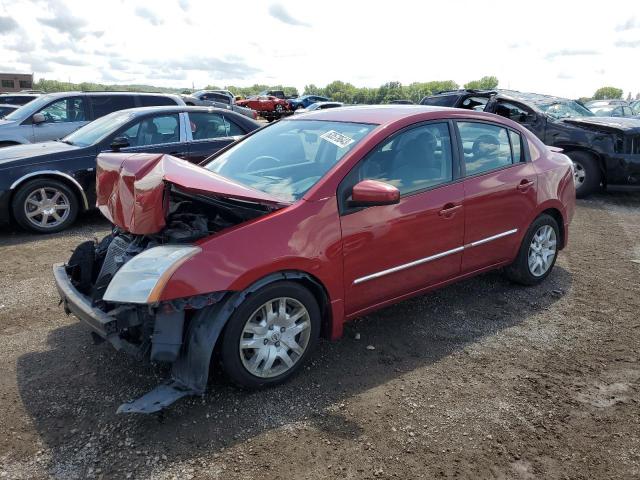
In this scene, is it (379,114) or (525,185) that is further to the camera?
(525,185)

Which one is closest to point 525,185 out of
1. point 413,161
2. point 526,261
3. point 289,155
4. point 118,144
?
point 526,261

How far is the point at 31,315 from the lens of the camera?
165 inches

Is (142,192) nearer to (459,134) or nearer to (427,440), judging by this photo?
(427,440)

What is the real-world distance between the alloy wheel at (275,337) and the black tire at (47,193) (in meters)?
4.71

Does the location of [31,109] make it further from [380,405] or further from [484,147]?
[380,405]

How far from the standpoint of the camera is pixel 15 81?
44219 millimetres

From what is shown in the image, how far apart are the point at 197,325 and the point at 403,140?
6.46 ft

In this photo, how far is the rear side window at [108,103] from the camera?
8992 millimetres

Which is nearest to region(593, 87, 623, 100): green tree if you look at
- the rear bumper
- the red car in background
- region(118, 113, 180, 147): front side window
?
the red car in background

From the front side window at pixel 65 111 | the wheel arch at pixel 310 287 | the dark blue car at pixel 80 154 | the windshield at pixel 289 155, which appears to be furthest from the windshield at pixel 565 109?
the front side window at pixel 65 111

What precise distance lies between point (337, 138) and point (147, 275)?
5.57ft

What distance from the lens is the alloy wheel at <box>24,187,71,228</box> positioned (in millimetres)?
6414

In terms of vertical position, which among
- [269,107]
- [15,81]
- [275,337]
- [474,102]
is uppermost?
[15,81]

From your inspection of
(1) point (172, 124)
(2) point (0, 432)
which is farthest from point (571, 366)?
(1) point (172, 124)
